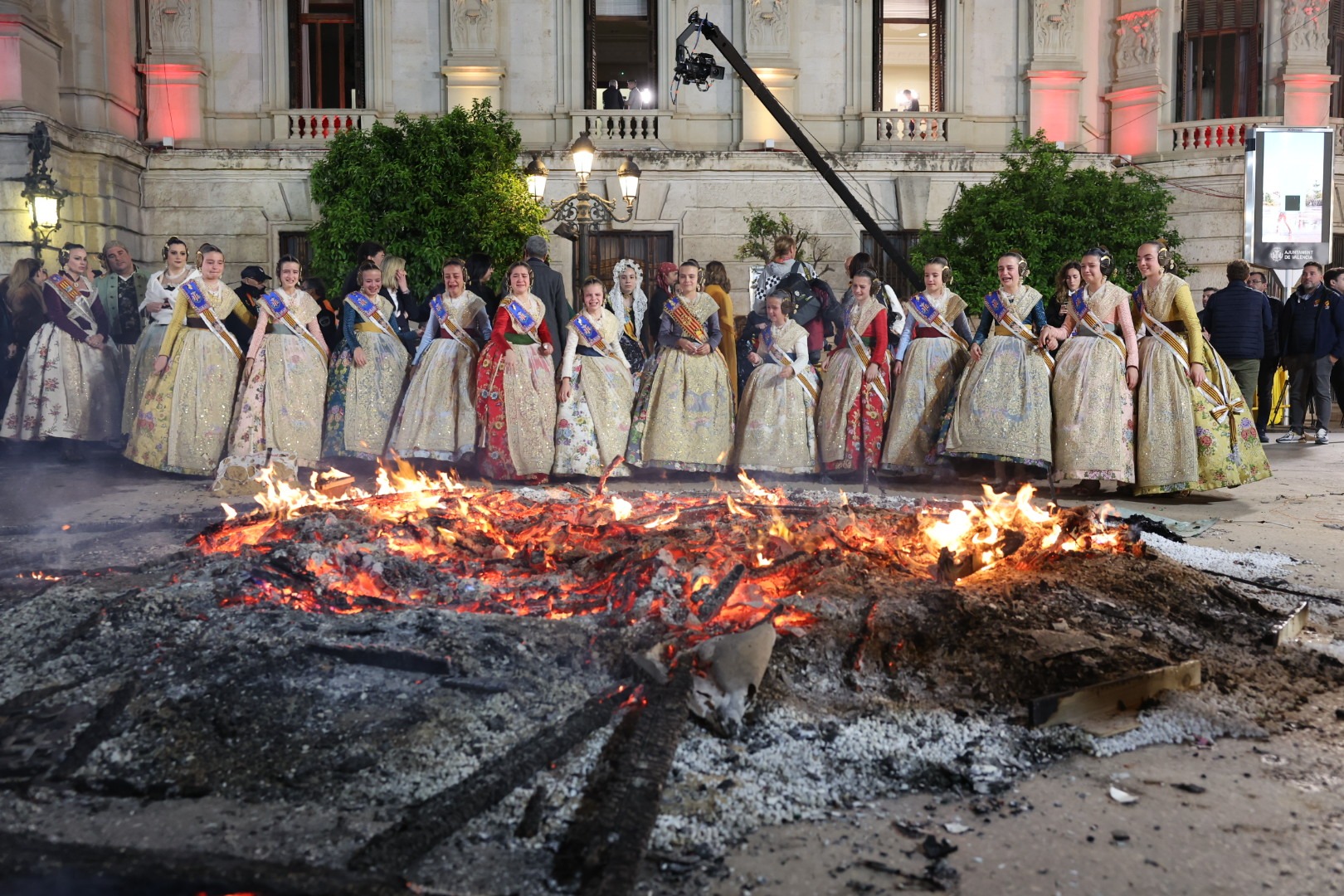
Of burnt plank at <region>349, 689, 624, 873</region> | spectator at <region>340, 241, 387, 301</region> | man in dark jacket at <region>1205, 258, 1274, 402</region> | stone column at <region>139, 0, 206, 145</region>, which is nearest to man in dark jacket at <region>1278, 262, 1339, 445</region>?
man in dark jacket at <region>1205, 258, 1274, 402</region>

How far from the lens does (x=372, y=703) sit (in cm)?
342

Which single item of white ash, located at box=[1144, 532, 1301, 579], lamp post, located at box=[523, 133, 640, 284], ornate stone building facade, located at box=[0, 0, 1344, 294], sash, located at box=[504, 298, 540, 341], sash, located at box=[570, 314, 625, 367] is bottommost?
white ash, located at box=[1144, 532, 1301, 579]

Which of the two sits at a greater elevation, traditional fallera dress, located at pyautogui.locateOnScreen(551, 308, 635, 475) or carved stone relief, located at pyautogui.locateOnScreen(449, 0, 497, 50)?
carved stone relief, located at pyautogui.locateOnScreen(449, 0, 497, 50)

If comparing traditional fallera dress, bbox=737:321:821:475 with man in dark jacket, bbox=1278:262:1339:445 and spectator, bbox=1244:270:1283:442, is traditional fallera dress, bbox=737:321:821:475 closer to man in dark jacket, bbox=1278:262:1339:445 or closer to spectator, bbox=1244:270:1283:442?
spectator, bbox=1244:270:1283:442

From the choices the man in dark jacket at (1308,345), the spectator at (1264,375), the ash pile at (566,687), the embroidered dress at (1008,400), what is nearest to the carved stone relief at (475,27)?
the spectator at (1264,375)

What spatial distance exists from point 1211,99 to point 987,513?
17.2 meters

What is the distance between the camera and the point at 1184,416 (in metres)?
7.98

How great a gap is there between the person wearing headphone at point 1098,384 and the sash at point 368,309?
17.2ft

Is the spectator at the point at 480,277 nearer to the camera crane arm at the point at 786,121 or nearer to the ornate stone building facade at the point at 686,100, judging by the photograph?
the camera crane arm at the point at 786,121

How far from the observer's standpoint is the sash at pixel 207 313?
900cm

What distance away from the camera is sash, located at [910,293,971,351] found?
29.4 feet

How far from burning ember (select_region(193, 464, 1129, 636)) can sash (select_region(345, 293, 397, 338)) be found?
3.07 metres

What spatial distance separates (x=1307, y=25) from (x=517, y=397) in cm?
1676

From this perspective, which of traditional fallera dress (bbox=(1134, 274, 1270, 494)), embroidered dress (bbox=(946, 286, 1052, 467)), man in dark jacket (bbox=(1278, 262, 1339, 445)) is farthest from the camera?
man in dark jacket (bbox=(1278, 262, 1339, 445))
